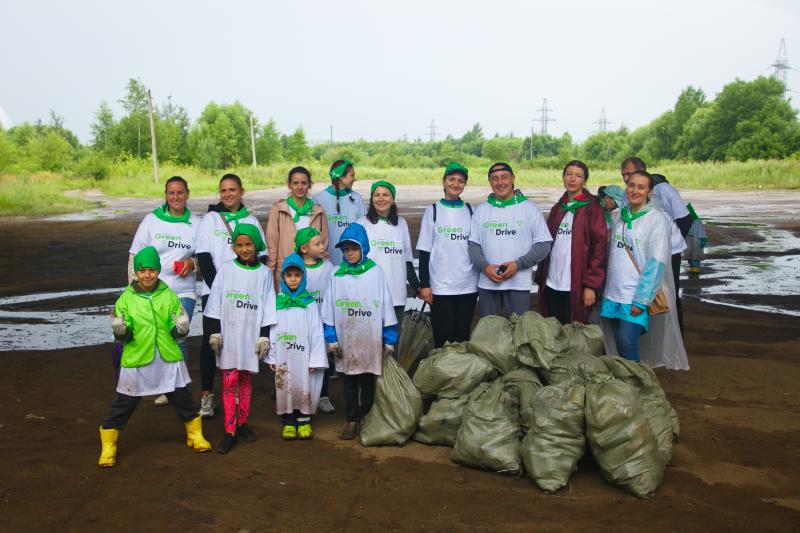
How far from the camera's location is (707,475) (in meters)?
4.20

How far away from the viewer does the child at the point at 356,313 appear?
4.88 m

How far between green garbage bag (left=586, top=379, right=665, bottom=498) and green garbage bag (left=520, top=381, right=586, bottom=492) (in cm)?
6

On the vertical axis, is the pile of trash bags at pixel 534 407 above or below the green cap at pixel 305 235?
below

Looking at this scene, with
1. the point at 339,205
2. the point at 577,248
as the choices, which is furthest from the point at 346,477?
the point at 339,205

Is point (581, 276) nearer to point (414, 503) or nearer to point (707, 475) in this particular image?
point (707, 475)

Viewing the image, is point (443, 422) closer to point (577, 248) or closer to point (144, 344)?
point (577, 248)

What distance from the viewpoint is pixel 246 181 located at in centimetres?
4559

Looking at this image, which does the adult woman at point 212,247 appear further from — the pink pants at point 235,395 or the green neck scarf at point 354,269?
the green neck scarf at point 354,269

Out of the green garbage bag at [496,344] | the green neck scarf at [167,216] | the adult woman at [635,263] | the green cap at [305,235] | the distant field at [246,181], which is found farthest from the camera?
the distant field at [246,181]

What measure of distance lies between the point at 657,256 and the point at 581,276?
0.58m

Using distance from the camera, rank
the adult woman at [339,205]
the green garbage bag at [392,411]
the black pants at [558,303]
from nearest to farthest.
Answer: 1. the green garbage bag at [392,411]
2. the black pants at [558,303]
3. the adult woman at [339,205]

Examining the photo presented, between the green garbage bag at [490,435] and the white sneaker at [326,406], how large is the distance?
4.34ft

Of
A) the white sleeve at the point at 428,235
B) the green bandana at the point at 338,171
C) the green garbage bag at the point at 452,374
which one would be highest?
the green bandana at the point at 338,171

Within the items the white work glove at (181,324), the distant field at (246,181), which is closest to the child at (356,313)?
the white work glove at (181,324)
